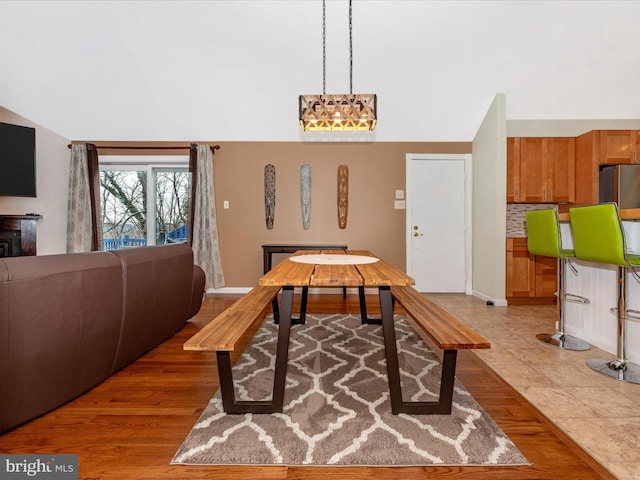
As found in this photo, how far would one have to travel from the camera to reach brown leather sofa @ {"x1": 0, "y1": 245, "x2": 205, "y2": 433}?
4.45 feet

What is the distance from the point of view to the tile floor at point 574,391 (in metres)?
1.36

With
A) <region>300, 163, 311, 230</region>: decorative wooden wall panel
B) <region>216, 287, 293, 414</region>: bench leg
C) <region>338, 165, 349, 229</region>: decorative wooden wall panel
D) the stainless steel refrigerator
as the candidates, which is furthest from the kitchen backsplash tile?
<region>216, 287, 293, 414</region>: bench leg

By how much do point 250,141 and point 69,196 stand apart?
272 cm

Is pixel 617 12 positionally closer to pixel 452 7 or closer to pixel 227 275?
pixel 452 7

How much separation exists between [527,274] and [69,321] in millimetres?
4502

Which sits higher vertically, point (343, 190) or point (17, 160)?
point (17, 160)

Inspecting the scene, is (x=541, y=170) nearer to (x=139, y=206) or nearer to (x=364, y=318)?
(x=364, y=318)

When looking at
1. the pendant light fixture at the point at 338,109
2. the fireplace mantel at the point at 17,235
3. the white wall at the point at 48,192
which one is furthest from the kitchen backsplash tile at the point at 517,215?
the white wall at the point at 48,192

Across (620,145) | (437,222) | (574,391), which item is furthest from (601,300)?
(620,145)

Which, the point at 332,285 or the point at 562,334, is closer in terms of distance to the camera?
the point at 332,285

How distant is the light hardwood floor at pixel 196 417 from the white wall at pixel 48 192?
3311 mm

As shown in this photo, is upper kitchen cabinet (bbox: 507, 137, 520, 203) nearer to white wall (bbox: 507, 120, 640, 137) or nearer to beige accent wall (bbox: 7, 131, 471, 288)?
white wall (bbox: 507, 120, 640, 137)

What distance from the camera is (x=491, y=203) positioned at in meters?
3.91

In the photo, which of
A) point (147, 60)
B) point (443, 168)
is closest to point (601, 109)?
point (443, 168)
